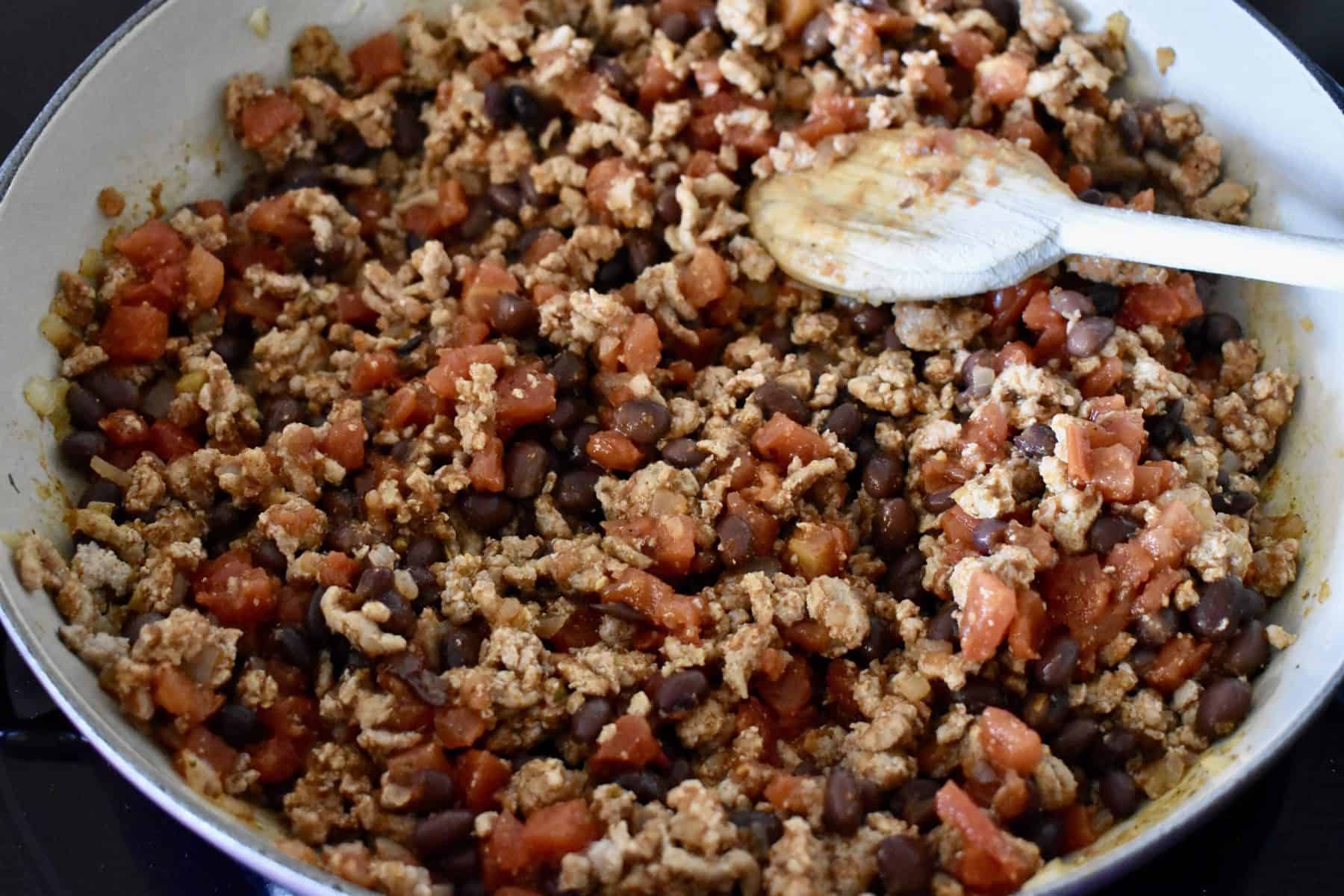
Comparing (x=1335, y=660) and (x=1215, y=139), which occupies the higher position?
(x=1215, y=139)

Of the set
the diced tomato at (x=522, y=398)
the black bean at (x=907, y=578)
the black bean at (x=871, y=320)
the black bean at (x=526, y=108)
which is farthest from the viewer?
the black bean at (x=526, y=108)

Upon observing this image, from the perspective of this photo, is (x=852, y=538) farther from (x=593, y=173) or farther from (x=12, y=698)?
(x=12, y=698)

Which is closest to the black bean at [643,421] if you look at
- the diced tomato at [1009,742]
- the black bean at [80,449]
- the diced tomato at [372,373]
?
the diced tomato at [372,373]

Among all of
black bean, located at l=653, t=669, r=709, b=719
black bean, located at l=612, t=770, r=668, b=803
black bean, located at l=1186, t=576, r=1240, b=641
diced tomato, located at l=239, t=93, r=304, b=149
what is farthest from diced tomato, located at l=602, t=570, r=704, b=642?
diced tomato, located at l=239, t=93, r=304, b=149

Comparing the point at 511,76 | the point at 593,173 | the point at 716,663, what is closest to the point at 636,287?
the point at 593,173

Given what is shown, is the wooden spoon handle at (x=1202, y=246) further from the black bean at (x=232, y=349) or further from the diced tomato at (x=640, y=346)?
the black bean at (x=232, y=349)
